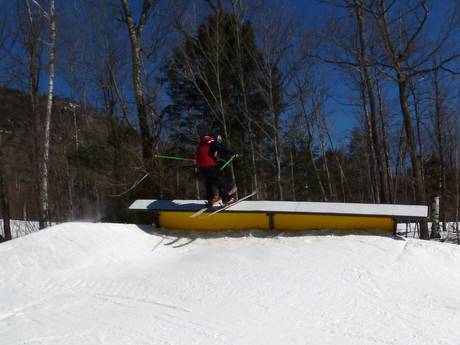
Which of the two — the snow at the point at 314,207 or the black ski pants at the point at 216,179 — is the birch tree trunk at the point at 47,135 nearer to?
the snow at the point at 314,207

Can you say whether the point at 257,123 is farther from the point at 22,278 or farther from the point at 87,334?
the point at 87,334

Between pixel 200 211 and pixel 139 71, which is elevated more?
pixel 139 71

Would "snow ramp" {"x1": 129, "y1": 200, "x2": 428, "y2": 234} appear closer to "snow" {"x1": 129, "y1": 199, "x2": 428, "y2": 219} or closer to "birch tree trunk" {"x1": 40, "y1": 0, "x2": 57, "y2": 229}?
"snow" {"x1": 129, "y1": 199, "x2": 428, "y2": 219}

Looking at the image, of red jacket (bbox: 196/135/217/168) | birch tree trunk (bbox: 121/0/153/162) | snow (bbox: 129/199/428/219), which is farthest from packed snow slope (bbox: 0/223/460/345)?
birch tree trunk (bbox: 121/0/153/162)

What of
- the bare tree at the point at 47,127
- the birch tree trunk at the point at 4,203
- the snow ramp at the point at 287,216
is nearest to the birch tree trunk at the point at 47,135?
the bare tree at the point at 47,127

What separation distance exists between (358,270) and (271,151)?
10670 mm

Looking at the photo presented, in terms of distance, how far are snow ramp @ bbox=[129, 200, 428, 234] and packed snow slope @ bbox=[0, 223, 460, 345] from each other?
1.31ft

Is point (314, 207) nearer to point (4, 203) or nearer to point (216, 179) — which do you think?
point (216, 179)

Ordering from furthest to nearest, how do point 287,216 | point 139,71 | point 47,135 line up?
point 47,135 → point 139,71 → point 287,216

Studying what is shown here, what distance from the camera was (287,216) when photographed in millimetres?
7477

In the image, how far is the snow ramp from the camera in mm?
6855

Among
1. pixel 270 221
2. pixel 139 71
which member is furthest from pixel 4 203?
pixel 270 221

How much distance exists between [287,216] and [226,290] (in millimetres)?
2787

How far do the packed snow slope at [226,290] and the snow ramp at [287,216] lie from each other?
399 millimetres
